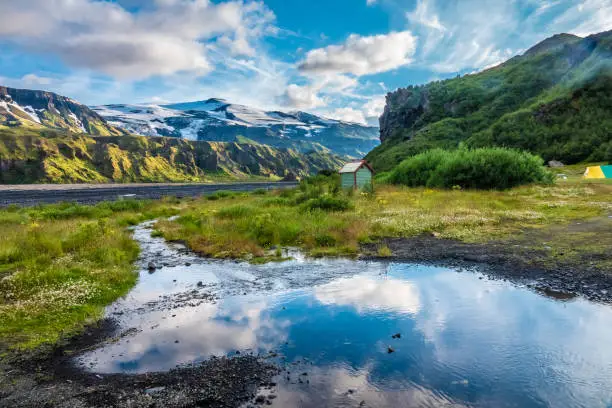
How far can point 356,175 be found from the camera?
48.2 metres

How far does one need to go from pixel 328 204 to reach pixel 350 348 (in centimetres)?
2343

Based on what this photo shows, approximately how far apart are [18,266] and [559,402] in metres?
19.0

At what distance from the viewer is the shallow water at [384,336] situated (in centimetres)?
698

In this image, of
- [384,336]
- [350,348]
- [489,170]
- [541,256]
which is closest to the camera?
[350,348]

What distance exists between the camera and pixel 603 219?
74.3 ft

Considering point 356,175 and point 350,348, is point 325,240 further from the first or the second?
point 356,175

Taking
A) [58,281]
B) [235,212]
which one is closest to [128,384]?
[58,281]

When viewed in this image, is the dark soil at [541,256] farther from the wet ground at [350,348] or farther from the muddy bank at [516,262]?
the wet ground at [350,348]

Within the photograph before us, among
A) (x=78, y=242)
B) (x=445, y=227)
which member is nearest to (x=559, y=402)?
(x=445, y=227)

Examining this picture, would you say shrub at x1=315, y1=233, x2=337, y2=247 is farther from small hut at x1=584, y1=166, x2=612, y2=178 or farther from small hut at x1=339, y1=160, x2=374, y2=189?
small hut at x1=584, y1=166, x2=612, y2=178

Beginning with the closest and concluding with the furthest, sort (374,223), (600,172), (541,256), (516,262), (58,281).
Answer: (58,281) → (516,262) → (541,256) → (374,223) → (600,172)

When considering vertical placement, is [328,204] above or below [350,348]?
above

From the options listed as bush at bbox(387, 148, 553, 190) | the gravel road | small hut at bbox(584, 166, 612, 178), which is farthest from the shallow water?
the gravel road

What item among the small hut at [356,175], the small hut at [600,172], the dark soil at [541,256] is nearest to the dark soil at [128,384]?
the dark soil at [541,256]
